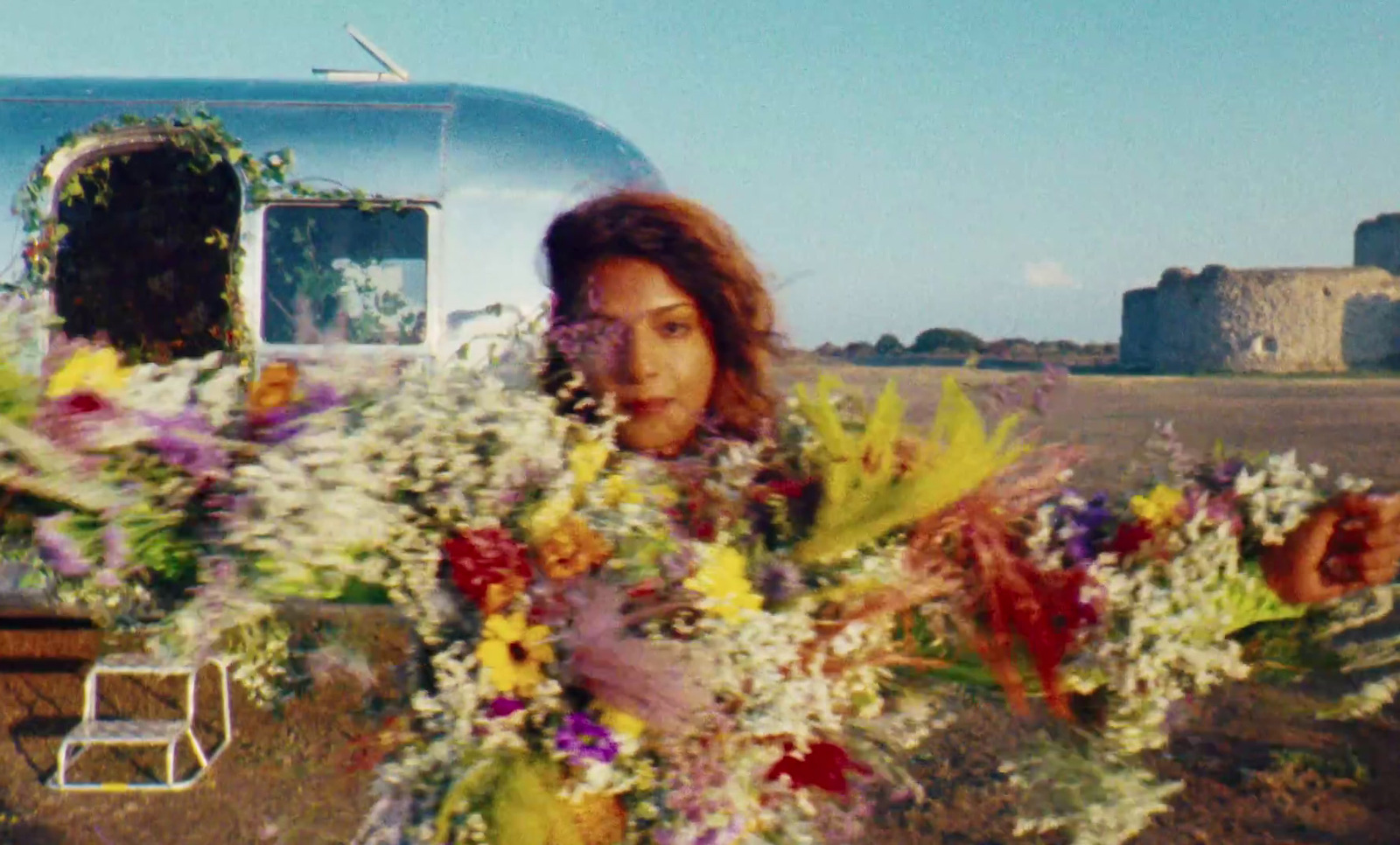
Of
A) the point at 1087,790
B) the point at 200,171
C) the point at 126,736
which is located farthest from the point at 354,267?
the point at 1087,790

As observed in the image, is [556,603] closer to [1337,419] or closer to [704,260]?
[704,260]

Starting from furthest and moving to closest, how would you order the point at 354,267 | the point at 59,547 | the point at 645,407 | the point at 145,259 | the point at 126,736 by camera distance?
the point at 145,259, the point at 354,267, the point at 126,736, the point at 645,407, the point at 59,547

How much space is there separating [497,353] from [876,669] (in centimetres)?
77

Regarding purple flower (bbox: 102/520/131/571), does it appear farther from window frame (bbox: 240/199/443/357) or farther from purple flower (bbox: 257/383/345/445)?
window frame (bbox: 240/199/443/357)

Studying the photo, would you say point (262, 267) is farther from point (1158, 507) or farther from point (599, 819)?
point (1158, 507)

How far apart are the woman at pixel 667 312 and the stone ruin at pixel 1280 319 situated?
21353 millimetres

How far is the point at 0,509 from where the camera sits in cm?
144

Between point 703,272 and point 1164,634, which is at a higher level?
point 703,272

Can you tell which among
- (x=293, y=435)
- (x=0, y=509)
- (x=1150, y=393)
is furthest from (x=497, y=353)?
(x=1150, y=393)

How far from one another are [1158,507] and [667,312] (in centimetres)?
89

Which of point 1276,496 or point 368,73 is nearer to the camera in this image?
point 1276,496

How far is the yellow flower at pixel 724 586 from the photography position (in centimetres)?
144

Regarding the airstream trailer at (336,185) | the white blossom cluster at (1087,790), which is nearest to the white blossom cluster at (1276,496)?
the white blossom cluster at (1087,790)

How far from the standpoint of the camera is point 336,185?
5.05 m
